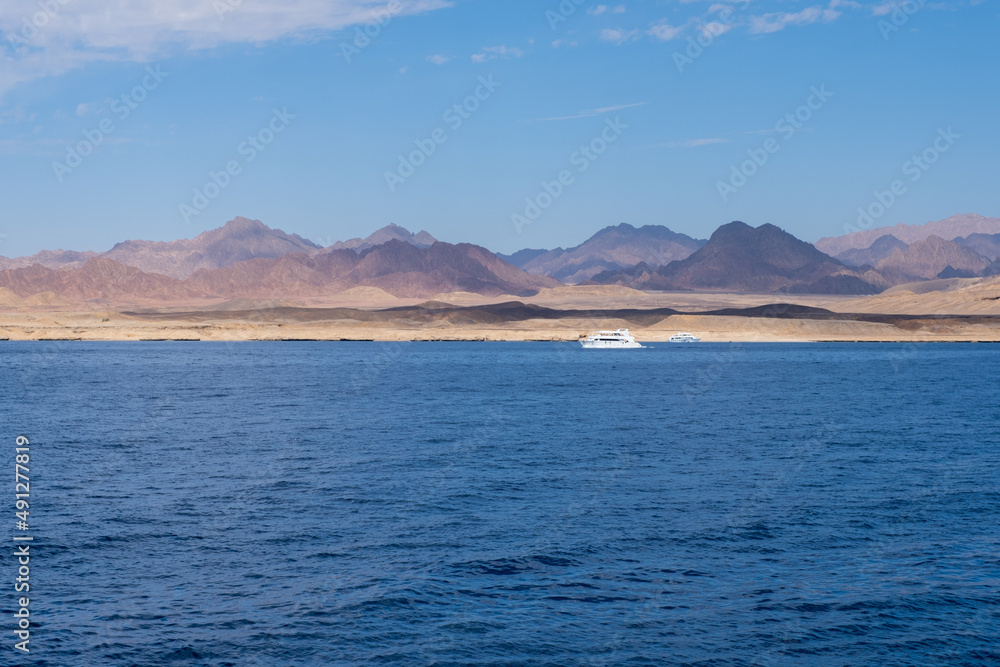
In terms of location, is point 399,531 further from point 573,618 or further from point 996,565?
point 996,565

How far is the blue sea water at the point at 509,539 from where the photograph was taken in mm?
21172

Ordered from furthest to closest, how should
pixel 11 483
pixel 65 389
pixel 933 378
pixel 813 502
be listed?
pixel 933 378 < pixel 65 389 < pixel 11 483 < pixel 813 502

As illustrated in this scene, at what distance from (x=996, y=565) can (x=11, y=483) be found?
38459mm

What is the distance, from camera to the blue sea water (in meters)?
21.2

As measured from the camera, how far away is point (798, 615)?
2269 cm

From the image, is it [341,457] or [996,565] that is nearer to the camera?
[996,565]

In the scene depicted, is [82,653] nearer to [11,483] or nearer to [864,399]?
[11,483]

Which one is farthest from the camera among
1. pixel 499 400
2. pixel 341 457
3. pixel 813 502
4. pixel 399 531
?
pixel 499 400

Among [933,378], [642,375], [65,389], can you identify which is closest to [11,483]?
[65,389]

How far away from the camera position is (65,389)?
84.9 metres

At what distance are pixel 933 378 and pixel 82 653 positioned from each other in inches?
4187

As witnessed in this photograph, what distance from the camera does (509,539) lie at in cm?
2927

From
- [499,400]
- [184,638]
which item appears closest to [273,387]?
[499,400]

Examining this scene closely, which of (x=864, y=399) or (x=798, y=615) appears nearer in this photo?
(x=798, y=615)
